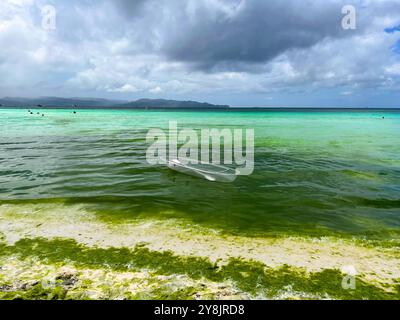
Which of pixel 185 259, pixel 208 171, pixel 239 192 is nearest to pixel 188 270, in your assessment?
pixel 185 259

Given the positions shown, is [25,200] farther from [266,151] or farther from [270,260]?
[266,151]

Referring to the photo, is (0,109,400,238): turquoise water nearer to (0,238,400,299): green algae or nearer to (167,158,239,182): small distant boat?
(167,158,239,182): small distant boat

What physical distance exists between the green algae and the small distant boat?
9446 mm

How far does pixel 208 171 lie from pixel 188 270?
11.4 metres

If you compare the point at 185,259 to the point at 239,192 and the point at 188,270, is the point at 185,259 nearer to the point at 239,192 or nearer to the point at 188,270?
the point at 188,270

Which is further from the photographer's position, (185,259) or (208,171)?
(208,171)

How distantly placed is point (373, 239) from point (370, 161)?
16.7 m

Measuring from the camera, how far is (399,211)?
12.2 m

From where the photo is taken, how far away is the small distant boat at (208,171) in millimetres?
17438

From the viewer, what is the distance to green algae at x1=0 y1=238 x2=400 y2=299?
6.38 m

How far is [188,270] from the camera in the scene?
287 inches

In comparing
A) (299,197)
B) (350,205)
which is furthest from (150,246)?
(350,205)

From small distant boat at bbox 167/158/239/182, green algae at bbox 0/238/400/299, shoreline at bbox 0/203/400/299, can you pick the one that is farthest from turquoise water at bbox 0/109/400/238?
green algae at bbox 0/238/400/299
